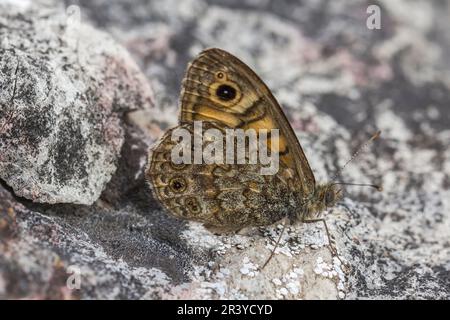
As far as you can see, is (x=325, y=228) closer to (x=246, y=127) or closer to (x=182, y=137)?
(x=246, y=127)

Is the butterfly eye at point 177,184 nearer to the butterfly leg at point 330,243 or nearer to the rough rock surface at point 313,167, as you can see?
the rough rock surface at point 313,167

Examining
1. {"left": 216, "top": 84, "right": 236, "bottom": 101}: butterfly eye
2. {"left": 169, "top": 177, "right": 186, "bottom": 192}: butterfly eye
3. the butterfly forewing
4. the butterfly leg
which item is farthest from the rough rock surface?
{"left": 216, "top": 84, "right": 236, "bottom": 101}: butterfly eye

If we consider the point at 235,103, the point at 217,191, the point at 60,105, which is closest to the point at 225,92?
the point at 235,103

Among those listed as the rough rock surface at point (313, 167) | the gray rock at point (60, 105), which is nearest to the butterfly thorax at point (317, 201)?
the rough rock surface at point (313, 167)

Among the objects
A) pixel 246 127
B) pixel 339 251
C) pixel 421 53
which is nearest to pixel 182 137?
pixel 246 127

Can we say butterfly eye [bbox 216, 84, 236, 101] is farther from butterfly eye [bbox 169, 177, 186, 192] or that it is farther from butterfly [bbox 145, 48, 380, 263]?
butterfly eye [bbox 169, 177, 186, 192]

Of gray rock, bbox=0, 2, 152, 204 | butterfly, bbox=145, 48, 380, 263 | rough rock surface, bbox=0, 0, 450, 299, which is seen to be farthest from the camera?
butterfly, bbox=145, 48, 380, 263

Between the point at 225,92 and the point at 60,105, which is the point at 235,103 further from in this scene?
the point at 60,105
